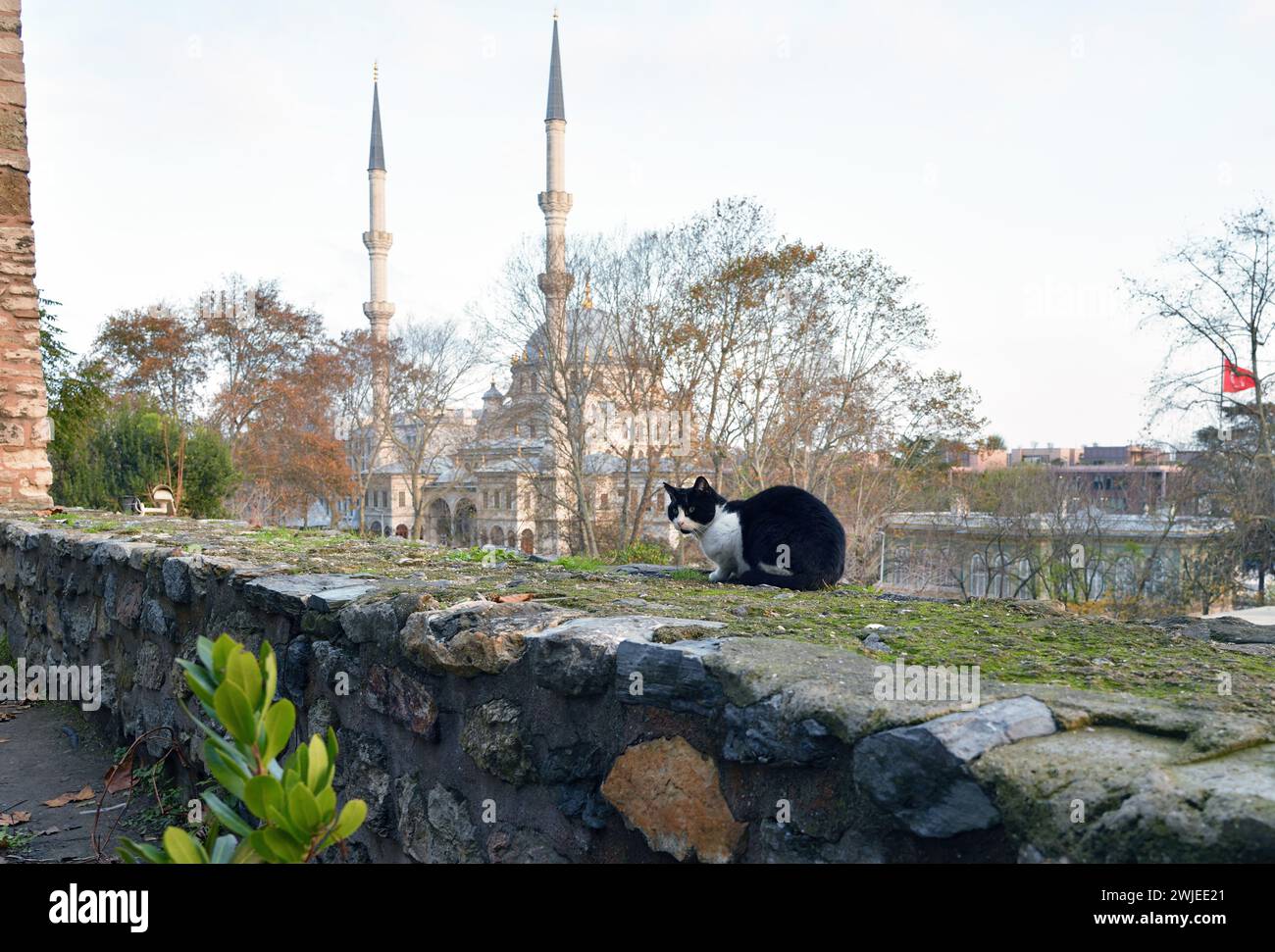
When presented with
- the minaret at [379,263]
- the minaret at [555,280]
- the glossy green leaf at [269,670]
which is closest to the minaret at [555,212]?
the minaret at [555,280]

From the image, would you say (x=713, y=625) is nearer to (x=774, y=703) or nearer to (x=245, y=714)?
(x=774, y=703)

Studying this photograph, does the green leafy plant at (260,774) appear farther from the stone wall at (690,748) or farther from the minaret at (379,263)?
Answer: the minaret at (379,263)

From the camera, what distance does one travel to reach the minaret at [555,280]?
3366 cm

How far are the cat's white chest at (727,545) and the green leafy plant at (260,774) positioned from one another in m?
3.39

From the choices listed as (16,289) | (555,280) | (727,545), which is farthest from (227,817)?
(555,280)

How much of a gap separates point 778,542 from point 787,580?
0.22 meters

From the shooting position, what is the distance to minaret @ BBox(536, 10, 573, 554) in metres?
33.7

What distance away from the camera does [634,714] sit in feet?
6.92

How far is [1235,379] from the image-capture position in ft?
82.1

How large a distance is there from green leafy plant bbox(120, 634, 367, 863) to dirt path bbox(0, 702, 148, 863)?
247 centimetres

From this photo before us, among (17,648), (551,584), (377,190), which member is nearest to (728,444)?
(17,648)

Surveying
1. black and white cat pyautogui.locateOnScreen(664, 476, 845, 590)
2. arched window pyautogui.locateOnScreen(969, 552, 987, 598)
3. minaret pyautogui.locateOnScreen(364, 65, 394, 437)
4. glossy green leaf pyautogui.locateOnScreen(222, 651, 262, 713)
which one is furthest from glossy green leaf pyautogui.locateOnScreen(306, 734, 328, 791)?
minaret pyautogui.locateOnScreen(364, 65, 394, 437)

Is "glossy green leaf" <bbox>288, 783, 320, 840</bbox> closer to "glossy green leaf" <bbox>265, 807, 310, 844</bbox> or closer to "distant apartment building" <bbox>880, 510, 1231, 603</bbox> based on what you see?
"glossy green leaf" <bbox>265, 807, 310, 844</bbox>

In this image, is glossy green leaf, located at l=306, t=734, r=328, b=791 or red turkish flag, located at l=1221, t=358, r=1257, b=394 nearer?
glossy green leaf, located at l=306, t=734, r=328, b=791
